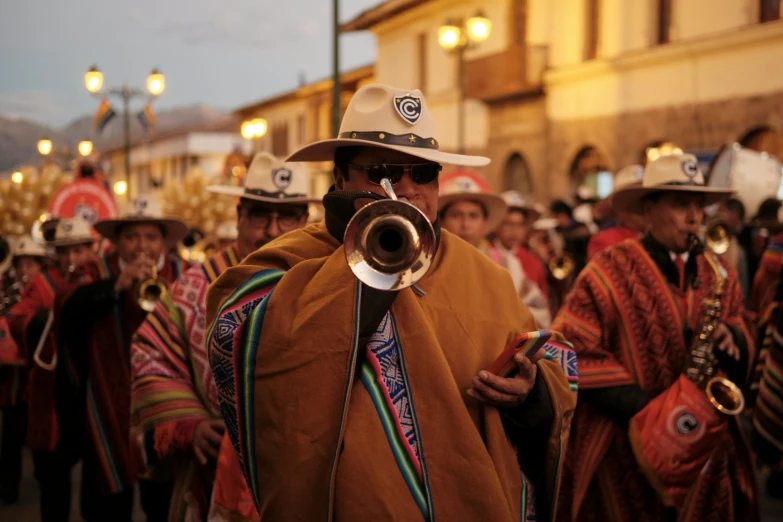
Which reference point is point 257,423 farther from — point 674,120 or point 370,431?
point 674,120

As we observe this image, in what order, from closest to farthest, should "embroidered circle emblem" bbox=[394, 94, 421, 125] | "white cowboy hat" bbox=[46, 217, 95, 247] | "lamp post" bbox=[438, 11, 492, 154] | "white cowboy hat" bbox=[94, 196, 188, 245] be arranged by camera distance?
"embroidered circle emblem" bbox=[394, 94, 421, 125] → "white cowboy hat" bbox=[94, 196, 188, 245] → "white cowboy hat" bbox=[46, 217, 95, 247] → "lamp post" bbox=[438, 11, 492, 154]

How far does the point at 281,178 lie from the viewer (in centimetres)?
495

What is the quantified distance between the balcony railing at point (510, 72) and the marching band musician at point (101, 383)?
20.8 meters

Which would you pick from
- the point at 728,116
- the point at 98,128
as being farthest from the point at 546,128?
the point at 98,128

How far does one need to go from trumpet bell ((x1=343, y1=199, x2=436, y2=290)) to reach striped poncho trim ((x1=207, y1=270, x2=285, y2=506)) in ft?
1.31

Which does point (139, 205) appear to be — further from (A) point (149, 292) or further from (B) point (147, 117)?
(B) point (147, 117)

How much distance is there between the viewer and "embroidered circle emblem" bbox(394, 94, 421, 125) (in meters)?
3.00

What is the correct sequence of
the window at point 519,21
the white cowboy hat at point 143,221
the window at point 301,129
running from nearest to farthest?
the white cowboy hat at point 143,221
the window at point 519,21
the window at point 301,129

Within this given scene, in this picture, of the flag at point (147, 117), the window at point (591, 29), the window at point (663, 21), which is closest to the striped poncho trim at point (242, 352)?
the window at point (663, 21)

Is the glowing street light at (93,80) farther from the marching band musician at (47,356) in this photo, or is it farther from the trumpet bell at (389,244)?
the trumpet bell at (389,244)

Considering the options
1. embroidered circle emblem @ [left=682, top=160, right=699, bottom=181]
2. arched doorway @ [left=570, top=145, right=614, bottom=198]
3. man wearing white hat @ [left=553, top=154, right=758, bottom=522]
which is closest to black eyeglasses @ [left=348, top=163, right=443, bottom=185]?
man wearing white hat @ [left=553, top=154, right=758, bottom=522]

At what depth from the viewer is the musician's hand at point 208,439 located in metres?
4.00

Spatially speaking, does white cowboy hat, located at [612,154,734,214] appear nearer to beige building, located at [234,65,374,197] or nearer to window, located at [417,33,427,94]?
window, located at [417,33,427,94]

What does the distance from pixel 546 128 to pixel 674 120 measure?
553 centimetres
